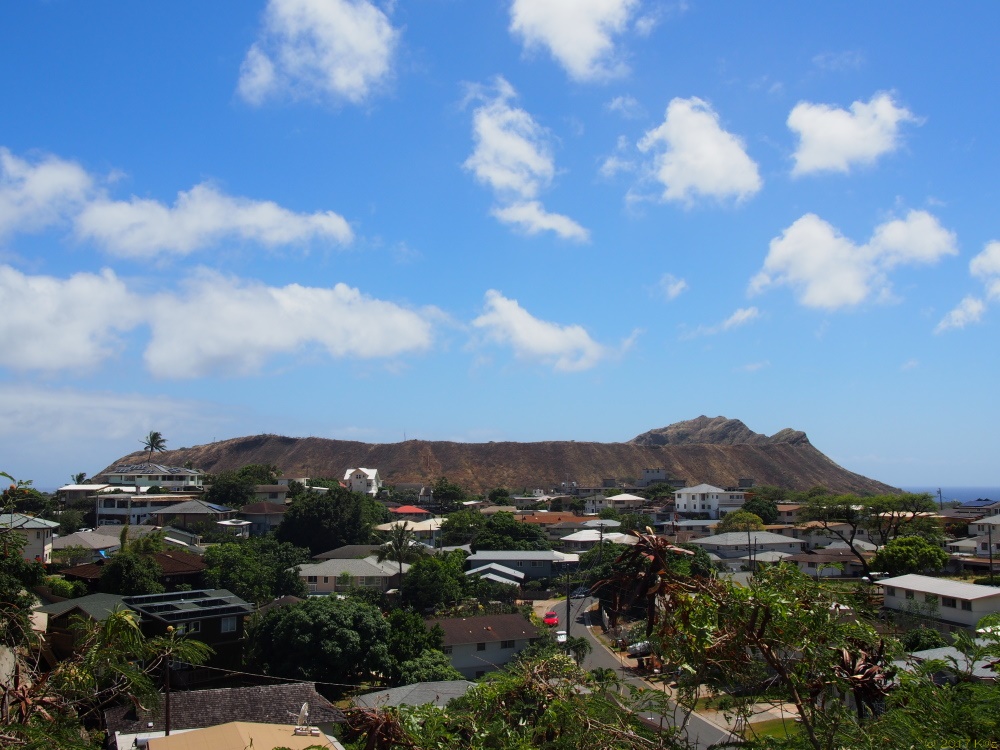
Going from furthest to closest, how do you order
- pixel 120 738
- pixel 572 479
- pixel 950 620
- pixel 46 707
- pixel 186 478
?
pixel 572 479 → pixel 186 478 → pixel 950 620 → pixel 120 738 → pixel 46 707

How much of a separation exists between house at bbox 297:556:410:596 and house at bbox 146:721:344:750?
19.5 metres

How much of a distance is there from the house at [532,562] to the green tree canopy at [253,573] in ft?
35.7

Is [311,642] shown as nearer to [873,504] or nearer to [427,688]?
[427,688]

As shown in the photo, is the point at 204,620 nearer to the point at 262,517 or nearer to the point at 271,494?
the point at 262,517

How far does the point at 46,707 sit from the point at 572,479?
104836 millimetres

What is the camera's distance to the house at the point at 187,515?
47.8 meters

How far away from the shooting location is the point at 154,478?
61406mm

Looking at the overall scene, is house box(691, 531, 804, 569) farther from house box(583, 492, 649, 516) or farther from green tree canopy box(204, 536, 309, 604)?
green tree canopy box(204, 536, 309, 604)

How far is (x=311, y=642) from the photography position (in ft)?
74.9

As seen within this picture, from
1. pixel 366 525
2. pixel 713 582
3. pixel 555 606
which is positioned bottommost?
pixel 555 606

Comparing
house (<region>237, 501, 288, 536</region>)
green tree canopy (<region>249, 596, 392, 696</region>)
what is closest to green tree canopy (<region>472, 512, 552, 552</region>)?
house (<region>237, 501, 288, 536</region>)

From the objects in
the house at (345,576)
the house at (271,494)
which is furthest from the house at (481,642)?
the house at (271,494)

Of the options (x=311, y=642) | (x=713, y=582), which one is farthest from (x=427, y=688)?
(x=713, y=582)

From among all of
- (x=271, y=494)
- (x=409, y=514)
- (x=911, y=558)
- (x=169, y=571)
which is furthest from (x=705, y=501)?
A: (x=169, y=571)
